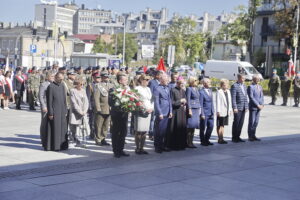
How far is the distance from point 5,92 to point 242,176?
15.4m

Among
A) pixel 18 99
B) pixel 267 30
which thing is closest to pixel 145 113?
pixel 18 99

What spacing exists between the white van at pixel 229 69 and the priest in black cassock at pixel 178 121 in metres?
38.6

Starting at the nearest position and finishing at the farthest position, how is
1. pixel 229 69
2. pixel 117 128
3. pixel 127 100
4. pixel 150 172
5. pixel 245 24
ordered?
pixel 150 172
pixel 127 100
pixel 117 128
pixel 229 69
pixel 245 24

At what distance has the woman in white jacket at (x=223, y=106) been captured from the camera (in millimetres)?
15555

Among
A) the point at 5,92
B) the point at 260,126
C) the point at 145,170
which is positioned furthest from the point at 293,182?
the point at 5,92

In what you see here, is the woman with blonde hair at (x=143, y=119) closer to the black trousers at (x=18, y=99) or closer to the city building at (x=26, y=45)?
the black trousers at (x=18, y=99)

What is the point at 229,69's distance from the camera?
5444cm

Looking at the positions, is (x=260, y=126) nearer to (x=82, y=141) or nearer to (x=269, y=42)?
(x=82, y=141)

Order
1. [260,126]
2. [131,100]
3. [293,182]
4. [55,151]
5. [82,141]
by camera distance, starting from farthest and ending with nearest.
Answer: [260,126]
[82,141]
[55,151]
[131,100]
[293,182]

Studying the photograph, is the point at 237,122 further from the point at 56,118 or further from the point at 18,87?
the point at 18,87

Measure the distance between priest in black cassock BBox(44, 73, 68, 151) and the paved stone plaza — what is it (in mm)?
325

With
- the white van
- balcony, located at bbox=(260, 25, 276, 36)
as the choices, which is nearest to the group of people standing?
the white van

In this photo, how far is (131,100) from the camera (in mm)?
12711

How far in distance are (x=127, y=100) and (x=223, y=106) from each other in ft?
12.3
